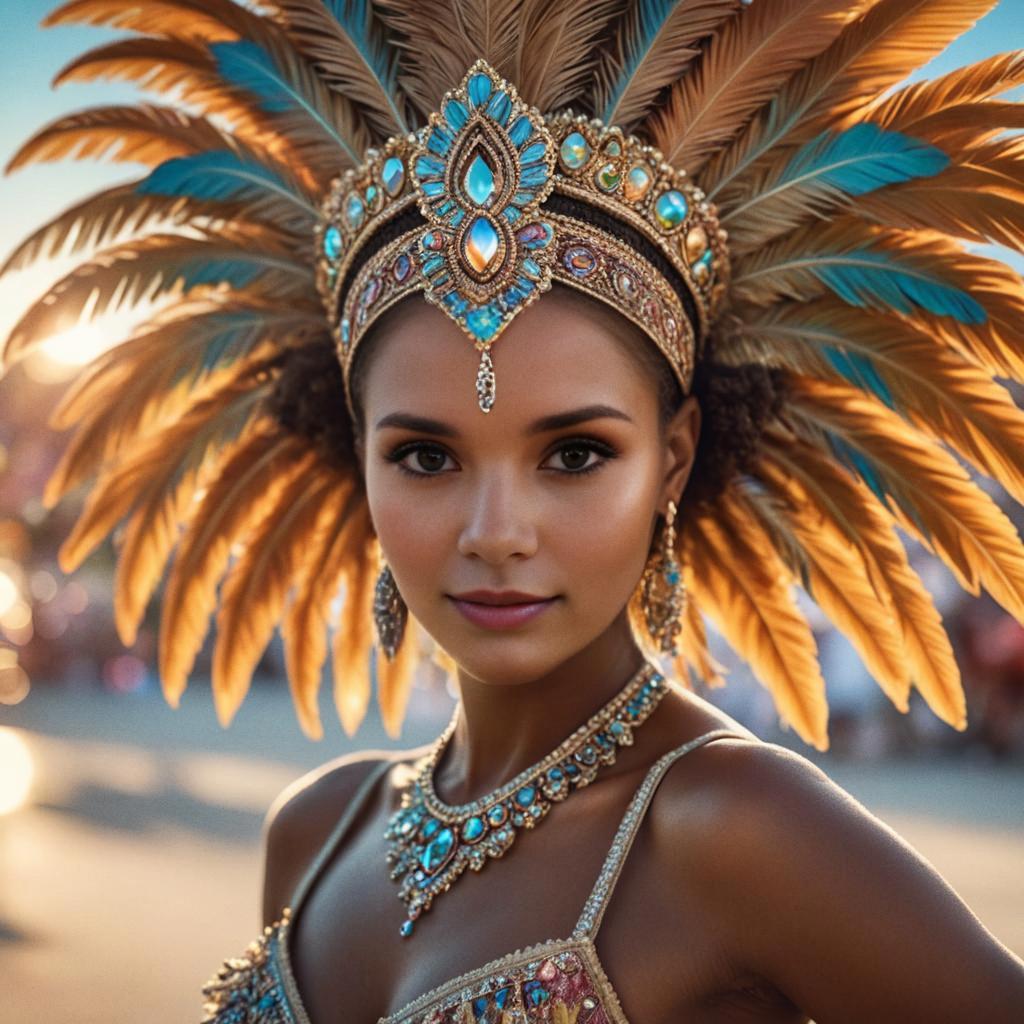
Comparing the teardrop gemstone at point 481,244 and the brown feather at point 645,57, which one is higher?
the brown feather at point 645,57

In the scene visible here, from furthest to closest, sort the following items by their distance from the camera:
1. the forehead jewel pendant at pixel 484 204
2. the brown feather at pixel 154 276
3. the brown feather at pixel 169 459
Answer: the brown feather at pixel 169 459 < the brown feather at pixel 154 276 < the forehead jewel pendant at pixel 484 204

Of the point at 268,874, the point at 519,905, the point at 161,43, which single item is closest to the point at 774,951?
the point at 519,905

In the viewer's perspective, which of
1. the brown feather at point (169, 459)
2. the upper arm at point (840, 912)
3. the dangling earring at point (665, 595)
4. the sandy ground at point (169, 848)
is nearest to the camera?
the upper arm at point (840, 912)

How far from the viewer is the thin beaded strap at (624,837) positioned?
187 cm

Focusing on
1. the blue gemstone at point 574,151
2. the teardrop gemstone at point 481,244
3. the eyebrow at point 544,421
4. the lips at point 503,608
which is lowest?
the lips at point 503,608

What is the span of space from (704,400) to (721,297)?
0.18 metres

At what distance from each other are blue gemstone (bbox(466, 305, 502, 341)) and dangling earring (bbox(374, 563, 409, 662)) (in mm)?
587

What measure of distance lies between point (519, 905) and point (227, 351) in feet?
4.08

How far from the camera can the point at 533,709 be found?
2.25m

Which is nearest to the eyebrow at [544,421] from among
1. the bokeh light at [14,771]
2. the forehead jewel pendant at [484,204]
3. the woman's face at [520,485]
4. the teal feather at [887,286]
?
the woman's face at [520,485]

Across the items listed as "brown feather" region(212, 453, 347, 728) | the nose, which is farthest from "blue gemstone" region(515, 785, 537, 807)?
"brown feather" region(212, 453, 347, 728)

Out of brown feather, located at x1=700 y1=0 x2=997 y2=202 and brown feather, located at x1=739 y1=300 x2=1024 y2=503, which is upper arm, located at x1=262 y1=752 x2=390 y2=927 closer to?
brown feather, located at x1=739 y1=300 x2=1024 y2=503

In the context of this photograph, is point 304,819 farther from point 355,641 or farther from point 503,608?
point 503,608

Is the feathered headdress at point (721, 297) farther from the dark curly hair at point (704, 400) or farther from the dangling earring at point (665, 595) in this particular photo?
the dangling earring at point (665, 595)
